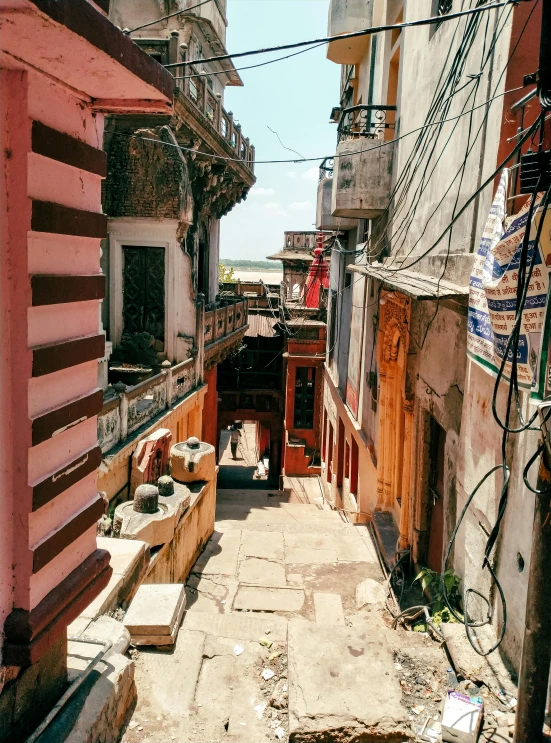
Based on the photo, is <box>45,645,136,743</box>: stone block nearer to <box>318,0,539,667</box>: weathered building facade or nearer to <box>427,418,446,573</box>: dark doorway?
<box>318,0,539,667</box>: weathered building facade

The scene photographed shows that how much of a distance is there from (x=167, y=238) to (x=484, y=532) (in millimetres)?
9926

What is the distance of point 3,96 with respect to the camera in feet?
8.64

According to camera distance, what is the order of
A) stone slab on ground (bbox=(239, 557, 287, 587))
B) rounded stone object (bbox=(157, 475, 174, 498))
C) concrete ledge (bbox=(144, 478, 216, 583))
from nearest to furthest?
concrete ledge (bbox=(144, 478, 216, 583)) < rounded stone object (bbox=(157, 475, 174, 498)) < stone slab on ground (bbox=(239, 557, 287, 587))

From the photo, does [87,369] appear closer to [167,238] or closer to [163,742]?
[163,742]

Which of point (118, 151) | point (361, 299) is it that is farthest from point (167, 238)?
point (361, 299)

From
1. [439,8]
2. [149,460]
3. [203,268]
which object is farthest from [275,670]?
[203,268]

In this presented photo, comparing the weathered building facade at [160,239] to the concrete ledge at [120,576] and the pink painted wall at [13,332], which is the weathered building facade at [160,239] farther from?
the pink painted wall at [13,332]

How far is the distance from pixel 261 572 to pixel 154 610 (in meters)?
3.60

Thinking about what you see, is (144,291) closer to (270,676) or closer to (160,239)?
(160,239)

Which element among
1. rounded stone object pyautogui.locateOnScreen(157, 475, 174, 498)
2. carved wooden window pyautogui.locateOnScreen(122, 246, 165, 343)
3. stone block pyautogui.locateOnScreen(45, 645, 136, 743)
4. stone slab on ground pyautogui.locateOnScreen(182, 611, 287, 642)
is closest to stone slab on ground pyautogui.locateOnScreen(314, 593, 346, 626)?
stone slab on ground pyautogui.locateOnScreen(182, 611, 287, 642)

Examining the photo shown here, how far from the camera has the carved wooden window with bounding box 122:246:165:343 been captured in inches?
520

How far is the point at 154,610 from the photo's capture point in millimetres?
4941

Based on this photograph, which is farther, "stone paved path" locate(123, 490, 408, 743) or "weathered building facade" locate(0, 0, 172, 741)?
"stone paved path" locate(123, 490, 408, 743)

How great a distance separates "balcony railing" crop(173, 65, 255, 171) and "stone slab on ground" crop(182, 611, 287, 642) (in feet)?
27.8
